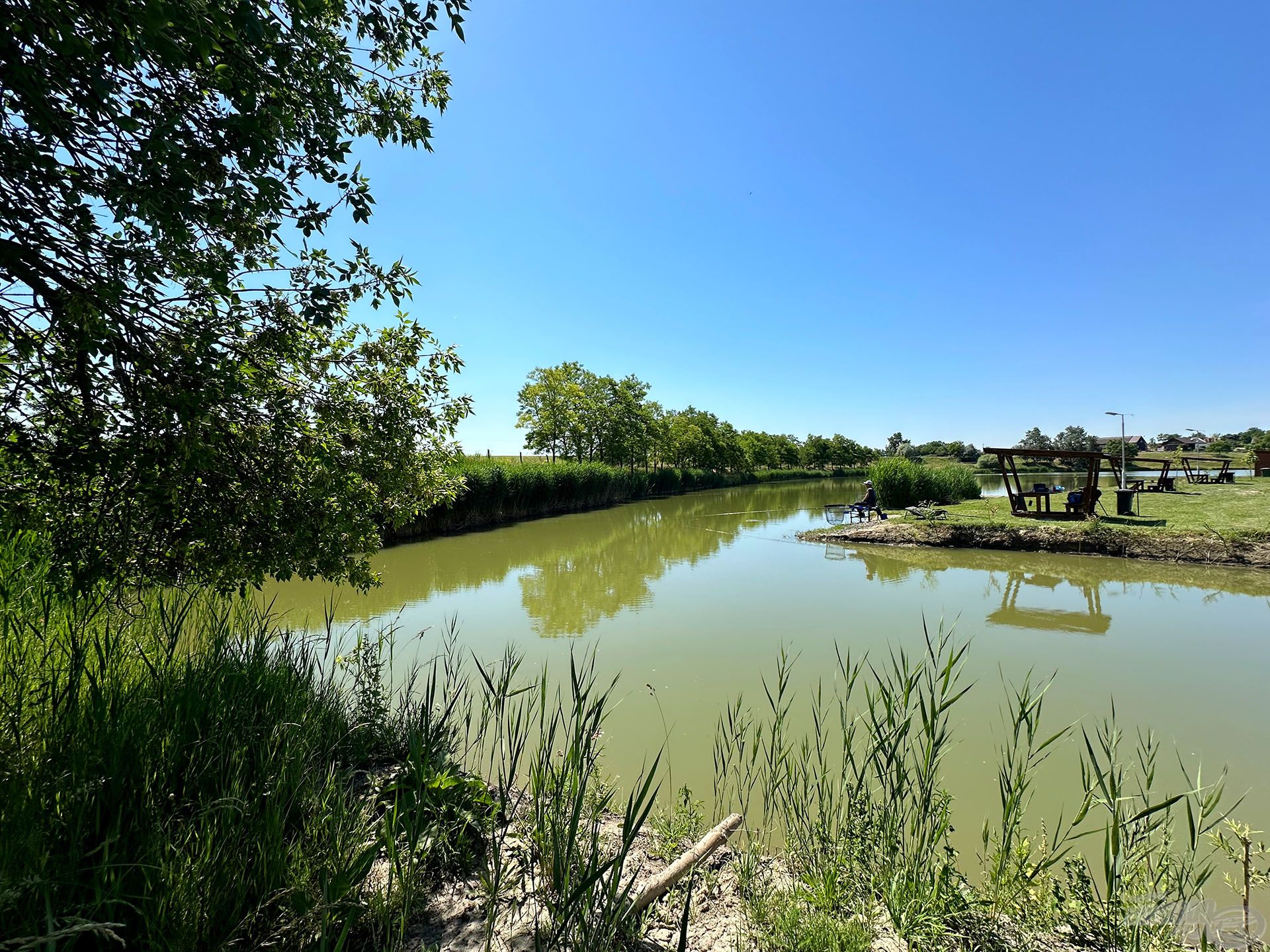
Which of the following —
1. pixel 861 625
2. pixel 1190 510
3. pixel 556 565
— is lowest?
pixel 861 625

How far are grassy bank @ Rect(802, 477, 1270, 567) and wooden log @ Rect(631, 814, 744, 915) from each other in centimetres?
1393

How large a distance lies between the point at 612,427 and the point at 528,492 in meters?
13.4

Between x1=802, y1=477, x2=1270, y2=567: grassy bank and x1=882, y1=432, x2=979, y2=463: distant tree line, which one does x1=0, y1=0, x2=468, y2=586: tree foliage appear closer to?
x1=802, y1=477, x2=1270, y2=567: grassy bank

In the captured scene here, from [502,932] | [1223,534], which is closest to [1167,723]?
[502,932]

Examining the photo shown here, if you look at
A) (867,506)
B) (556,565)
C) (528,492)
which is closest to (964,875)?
(556,565)

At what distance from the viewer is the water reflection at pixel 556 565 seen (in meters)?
8.62

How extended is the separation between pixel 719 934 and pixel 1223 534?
1471cm

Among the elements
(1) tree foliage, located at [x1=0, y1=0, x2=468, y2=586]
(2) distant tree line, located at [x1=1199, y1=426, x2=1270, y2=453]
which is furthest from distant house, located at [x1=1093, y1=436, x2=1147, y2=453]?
(1) tree foliage, located at [x1=0, y1=0, x2=468, y2=586]

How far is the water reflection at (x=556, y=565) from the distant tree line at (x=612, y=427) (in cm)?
893

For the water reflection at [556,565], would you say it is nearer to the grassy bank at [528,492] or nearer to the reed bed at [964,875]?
the grassy bank at [528,492]

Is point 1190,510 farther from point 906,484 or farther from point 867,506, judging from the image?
point 867,506

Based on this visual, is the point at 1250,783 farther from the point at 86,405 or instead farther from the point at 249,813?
the point at 86,405

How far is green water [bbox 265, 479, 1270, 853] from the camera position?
4238 millimetres

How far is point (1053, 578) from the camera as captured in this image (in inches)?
413
